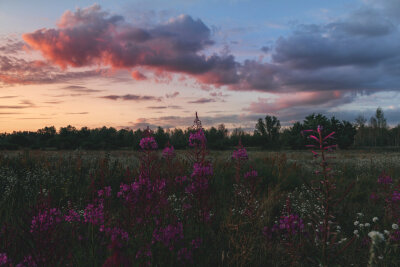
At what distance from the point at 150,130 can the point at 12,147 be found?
48.7 metres

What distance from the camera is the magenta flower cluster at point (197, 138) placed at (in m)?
3.57

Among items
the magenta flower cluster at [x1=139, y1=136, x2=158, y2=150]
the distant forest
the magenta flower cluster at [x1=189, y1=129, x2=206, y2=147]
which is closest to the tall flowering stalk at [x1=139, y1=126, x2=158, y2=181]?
the magenta flower cluster at [x1=139, y1=136, x2=158, y2=150]

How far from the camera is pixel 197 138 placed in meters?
3.63

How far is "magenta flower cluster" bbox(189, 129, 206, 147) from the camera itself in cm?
357

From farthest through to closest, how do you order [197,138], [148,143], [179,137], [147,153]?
[179,137], [197,138], [148,143], [147,153]

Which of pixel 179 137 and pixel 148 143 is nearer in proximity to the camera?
pixel 148 143

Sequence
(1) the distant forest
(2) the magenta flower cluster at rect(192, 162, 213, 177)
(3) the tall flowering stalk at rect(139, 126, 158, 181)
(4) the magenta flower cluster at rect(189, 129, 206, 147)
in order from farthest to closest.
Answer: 1. (1) the distant forest
2. (4) the magenta flower cluster at rect(189, 129, 206, 147)
3. (2) the magenta flower cluster at rect(192, 162, 213, 177)
4. (3) the tall flowering stalk at rect(139, 126, 158, 181)

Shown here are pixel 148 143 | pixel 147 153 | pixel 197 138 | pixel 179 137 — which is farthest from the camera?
pixel 179 137

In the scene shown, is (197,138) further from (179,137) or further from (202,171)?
(179,137)

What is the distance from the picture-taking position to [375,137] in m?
89.1

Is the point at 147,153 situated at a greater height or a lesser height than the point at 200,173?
greater

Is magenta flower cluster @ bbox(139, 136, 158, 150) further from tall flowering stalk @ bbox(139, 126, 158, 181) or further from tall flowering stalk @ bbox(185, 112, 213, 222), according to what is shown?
tall flowering stalk @ bbox(185, 112, 213, 222)

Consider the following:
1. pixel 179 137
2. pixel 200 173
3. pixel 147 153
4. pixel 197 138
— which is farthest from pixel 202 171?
pixel 179 137

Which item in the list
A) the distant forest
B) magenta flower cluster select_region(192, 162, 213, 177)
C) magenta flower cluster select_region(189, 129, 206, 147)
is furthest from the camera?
the distant forest
